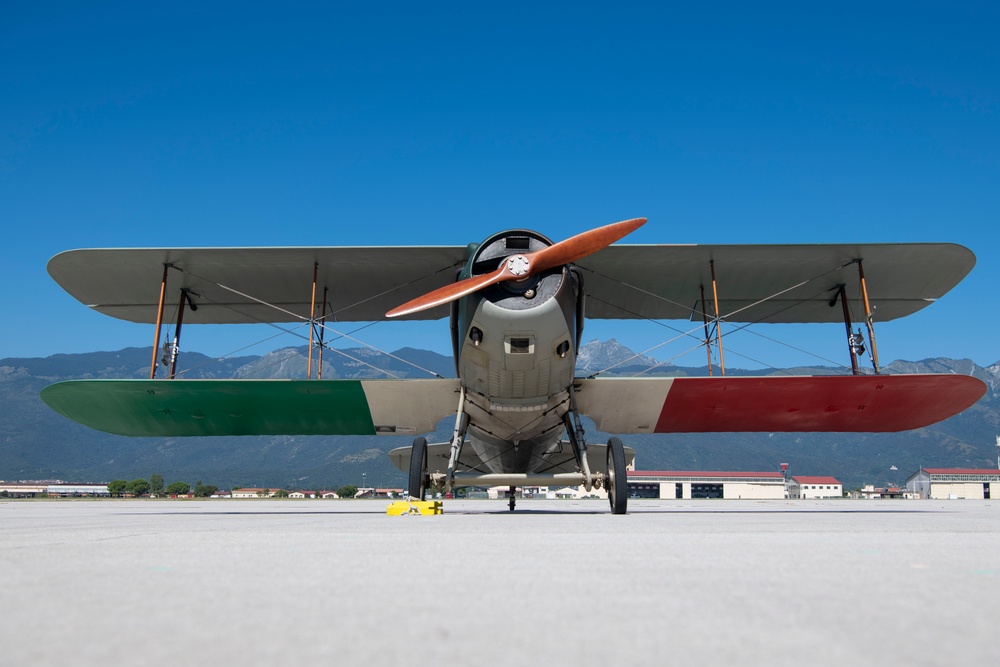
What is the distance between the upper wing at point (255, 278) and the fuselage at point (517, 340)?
206 centimetres

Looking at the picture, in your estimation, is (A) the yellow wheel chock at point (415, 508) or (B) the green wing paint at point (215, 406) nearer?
(A) the yellow wheel chock at point (415, 508)

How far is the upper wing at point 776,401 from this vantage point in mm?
11305

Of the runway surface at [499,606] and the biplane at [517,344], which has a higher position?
the biplane at [517,344]

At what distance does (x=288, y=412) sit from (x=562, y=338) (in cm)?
548

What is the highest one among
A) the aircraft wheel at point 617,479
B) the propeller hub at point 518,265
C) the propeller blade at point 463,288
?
the propeller hub at point 518,265

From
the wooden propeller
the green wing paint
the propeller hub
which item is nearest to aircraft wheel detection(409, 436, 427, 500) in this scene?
the green wing paint

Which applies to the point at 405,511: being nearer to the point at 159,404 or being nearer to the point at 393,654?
the point at 159,404

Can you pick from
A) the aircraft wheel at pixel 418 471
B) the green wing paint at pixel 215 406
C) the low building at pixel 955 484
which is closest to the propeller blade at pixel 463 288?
the aircraft wheel at pixel 418 471

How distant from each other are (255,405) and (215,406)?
0.68m

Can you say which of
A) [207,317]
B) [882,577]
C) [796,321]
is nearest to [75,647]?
[882,577]

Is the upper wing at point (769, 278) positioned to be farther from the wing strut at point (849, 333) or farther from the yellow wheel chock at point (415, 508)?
the yellow wheel chock at point (415, 508)

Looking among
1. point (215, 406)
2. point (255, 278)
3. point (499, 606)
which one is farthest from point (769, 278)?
point (499, 606)

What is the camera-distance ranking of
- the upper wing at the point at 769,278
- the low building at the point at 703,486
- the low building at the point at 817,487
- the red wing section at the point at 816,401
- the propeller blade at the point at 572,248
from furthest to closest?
the low building at the point at 817,487, the low building at the point at 703,486, the upper wing at the point at 769,278, the red wing section at the point at 816,401, the propeller blade at the point at 572,248

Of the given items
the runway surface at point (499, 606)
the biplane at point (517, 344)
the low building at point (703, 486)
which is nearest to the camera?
the runway surface at point (499, 606)
